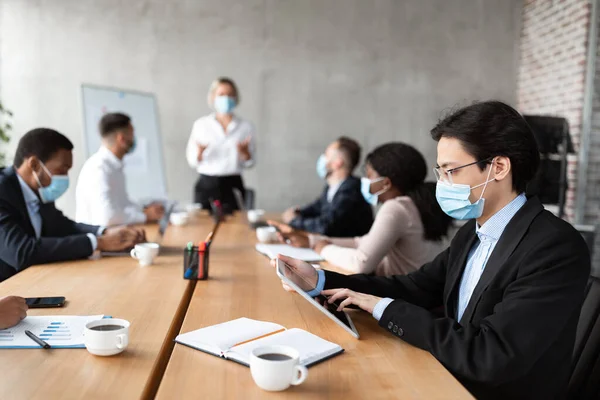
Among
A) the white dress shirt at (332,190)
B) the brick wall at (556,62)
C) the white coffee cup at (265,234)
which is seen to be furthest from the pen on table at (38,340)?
the brick wall at (556,62)

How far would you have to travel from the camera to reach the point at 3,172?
7.63 ft

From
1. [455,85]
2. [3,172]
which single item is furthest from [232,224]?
[455,85]

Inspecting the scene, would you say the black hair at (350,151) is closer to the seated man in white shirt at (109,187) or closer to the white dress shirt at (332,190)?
the white dress shirt at (332,190)

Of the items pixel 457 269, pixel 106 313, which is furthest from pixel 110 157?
pixel 457 269

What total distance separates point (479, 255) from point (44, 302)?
1.20 metres

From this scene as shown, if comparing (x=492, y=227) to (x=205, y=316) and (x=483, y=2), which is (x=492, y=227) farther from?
(x=483, y=2)

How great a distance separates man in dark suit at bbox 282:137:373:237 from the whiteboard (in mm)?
1770

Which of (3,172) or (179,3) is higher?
(179,3)

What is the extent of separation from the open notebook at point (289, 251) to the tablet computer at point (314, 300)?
77cm

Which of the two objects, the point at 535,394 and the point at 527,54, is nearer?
the point at 535,394

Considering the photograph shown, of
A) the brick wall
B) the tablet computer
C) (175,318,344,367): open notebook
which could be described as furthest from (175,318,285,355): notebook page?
the brick wall

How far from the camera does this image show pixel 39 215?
248 centimetres

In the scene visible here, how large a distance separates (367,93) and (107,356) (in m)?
4.82

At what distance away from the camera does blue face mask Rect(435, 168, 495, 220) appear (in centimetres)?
149
